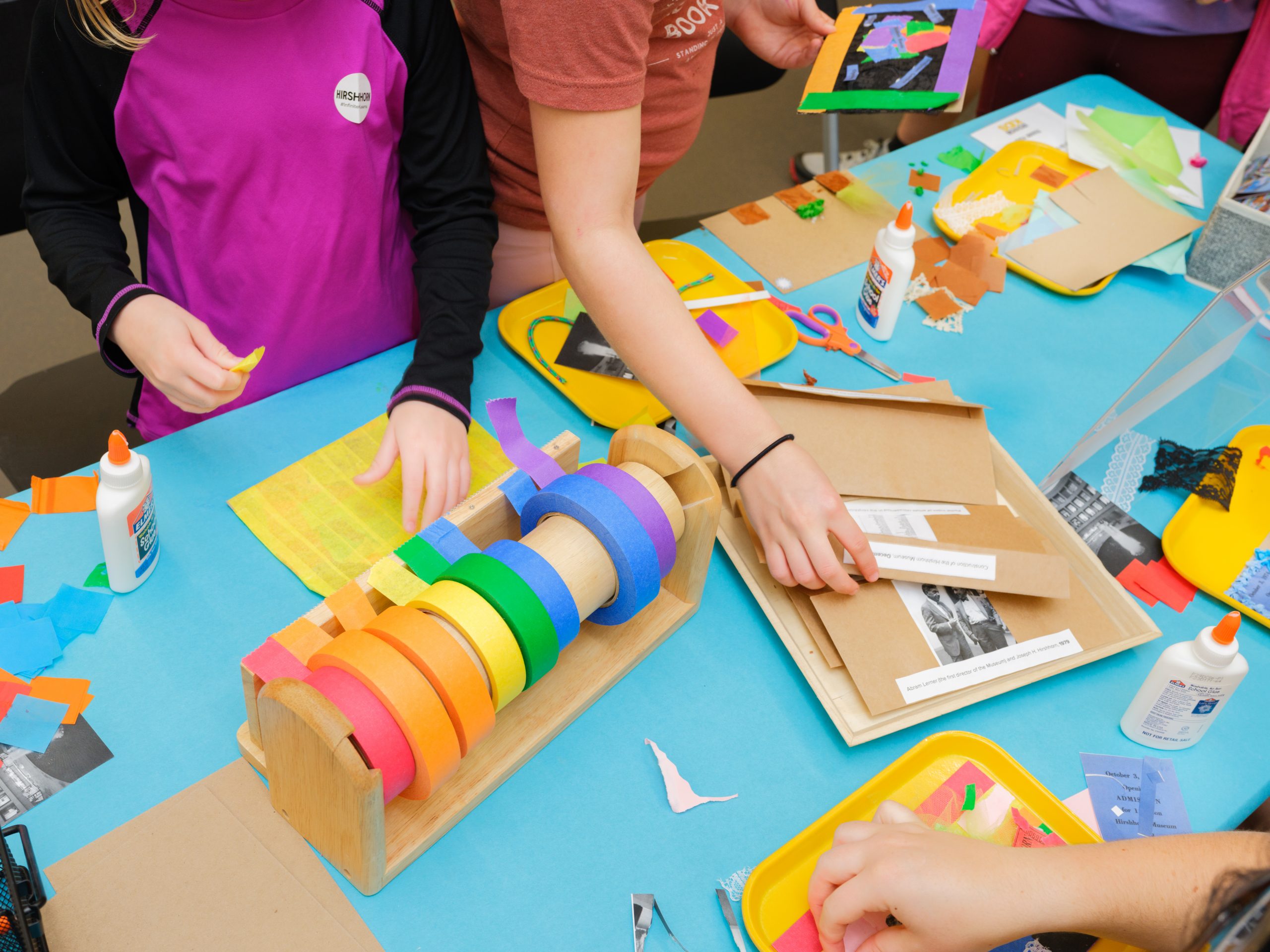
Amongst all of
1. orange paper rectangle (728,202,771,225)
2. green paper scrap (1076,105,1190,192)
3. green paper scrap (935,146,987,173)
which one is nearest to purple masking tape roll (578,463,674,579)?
orange paper rectangle (728,202,771,225)

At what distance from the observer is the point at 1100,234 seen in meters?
1.30

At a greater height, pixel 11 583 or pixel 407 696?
pixel 407 696

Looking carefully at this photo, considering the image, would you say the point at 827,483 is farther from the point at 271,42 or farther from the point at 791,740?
the point at 271,42

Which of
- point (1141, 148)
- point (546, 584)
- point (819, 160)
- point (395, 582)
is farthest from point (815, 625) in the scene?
point (819, 160)

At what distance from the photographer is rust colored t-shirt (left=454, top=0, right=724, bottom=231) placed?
30.0 inches

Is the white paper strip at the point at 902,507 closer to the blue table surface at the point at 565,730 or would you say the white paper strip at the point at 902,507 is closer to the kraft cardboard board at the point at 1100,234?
the blue table surface at the point at 565,730

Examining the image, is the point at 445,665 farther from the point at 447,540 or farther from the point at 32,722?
the point at 32,722

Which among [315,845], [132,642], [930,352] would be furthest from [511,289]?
[315,845]

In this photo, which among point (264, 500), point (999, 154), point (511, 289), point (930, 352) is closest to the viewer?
point (264, 500)

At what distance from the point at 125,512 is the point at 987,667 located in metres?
0.75

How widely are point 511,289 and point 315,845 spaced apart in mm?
798

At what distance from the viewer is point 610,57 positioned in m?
0.78

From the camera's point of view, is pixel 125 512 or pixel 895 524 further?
pixel 895 524

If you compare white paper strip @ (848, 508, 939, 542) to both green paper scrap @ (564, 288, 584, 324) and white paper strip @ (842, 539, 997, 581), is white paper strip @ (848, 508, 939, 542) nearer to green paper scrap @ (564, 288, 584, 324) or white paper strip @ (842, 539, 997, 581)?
white paper strip @ (842, 539, 997, 581)
